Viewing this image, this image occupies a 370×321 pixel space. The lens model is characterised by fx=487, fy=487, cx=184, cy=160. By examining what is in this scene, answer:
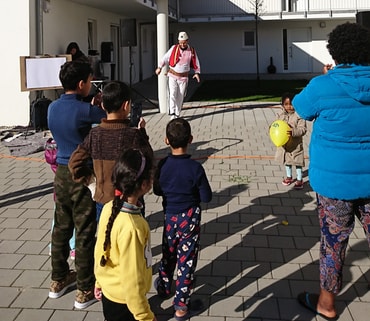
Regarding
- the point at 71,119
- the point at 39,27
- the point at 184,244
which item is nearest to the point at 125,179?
the point at 184,244

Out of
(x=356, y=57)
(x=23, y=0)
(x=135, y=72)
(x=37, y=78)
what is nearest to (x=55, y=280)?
(x=356, y=57)

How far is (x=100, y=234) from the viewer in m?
2.41

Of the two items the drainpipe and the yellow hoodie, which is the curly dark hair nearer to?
the yellow hoodie

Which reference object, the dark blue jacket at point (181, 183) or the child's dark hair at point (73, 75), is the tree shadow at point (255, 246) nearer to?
the dark blue jacket at point (181, 183)

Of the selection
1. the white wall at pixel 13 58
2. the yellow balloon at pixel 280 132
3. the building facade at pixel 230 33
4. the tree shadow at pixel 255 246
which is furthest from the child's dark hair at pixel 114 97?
the building facade at pixel 230 33

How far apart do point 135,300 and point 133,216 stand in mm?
394

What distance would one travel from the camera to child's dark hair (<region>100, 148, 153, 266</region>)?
2.35 m

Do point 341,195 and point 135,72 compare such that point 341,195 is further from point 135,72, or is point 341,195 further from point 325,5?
point 325,5

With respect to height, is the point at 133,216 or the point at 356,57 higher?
the point at 356,57

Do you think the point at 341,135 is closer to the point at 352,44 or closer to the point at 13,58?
the point at 352,44

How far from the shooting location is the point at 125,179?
2.37 metres

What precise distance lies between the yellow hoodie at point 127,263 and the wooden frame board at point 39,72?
7.47m

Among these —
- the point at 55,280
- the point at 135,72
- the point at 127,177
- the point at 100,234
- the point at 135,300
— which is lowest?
the point at 55,280

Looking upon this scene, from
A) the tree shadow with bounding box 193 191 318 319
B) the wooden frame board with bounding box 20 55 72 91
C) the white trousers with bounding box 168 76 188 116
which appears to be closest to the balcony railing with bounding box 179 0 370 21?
the white trousers with bounding box 168 76 188 116
